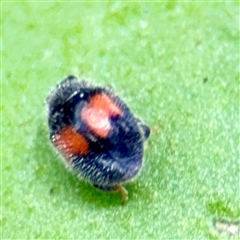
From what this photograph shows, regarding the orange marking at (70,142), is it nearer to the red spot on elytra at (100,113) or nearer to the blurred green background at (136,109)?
the red spot on elytra at (100,113)

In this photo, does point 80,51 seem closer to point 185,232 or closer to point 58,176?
point 58,176

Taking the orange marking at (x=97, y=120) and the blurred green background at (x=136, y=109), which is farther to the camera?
the blurred green background at (x=136, y=109)

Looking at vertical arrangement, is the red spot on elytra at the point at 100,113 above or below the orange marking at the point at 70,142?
above


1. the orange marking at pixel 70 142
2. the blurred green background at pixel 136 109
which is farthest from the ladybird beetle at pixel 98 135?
the blurred green background at pixel 136 109

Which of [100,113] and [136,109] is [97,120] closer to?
[100,113]

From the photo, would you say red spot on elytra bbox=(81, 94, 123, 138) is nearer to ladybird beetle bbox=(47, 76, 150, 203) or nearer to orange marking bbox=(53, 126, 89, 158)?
ladybird beetle bbox=(47, 76, 150, 203)

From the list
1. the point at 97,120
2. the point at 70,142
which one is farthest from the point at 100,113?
the point at 70,142
